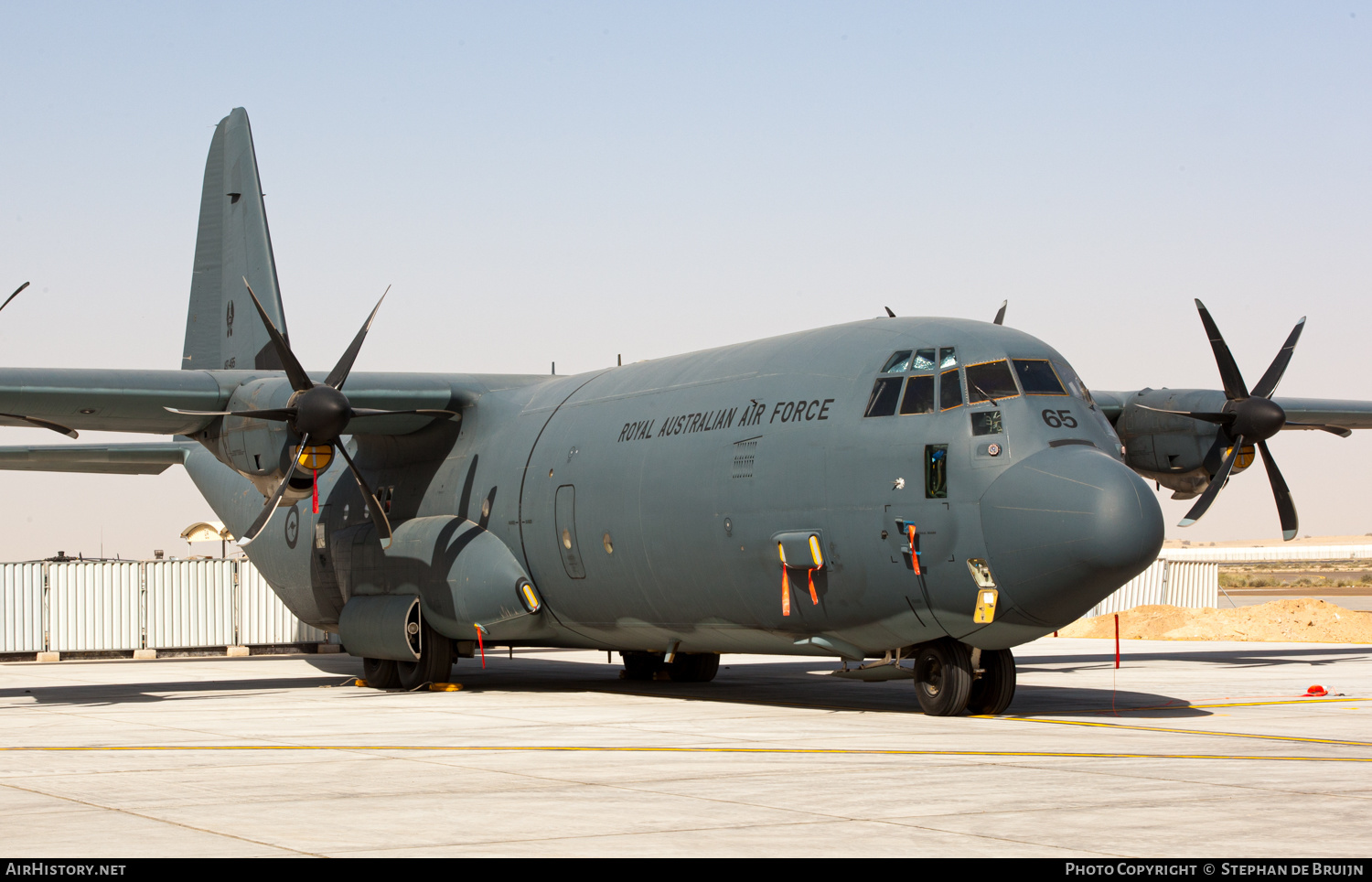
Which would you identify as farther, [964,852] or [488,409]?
[488,409]

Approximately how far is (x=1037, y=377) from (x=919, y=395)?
1.19 metres

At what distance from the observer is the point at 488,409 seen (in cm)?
2192

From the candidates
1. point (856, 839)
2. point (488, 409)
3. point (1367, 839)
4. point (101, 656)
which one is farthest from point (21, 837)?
point (101, 656)

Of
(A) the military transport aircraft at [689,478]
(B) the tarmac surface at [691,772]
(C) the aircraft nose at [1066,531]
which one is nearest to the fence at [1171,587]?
(A) the military transport aircraft at [689,478]

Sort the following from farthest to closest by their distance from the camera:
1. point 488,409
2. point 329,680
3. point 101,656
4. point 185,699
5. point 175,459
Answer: point 101,656 → point 175,459 → point 329,680 → point 488,409 → point 185,699

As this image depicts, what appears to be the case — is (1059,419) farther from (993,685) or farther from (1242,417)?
(1242,417)

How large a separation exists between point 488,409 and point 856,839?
593 inches

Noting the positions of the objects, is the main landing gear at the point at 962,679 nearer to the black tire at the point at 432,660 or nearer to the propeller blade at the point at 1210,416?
the propeller blade at the point at 1210,416

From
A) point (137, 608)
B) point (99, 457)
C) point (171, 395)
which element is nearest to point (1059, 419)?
point (171, 395)

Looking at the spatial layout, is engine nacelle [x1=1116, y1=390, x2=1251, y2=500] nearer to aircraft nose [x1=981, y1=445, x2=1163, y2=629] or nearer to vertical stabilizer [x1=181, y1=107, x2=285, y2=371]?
aircraft nose [x1=981, y1=445, x2=1163, y2=629]

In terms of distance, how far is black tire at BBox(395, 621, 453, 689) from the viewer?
21266mm

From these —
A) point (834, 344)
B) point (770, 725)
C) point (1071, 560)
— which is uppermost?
point (834, 344)

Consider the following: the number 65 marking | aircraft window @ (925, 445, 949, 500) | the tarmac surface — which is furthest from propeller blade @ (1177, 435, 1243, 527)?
aircraft window @ (925, 445, 949, 500)

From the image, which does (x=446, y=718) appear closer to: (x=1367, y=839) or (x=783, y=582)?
(x=783, y=582)
